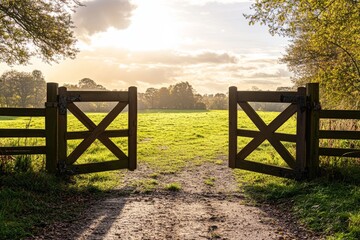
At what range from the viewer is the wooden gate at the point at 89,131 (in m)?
9.50

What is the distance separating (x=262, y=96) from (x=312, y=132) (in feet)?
5.39

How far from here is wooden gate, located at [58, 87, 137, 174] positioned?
31.2 ft

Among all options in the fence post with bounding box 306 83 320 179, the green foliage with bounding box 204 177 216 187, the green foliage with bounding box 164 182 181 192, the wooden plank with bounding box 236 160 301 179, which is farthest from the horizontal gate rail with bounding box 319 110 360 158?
the green foliage with bounding box 164 182 181 192

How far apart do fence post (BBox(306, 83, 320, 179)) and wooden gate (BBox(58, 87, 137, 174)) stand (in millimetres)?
4886

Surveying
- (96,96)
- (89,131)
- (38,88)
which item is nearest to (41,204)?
(89,131)

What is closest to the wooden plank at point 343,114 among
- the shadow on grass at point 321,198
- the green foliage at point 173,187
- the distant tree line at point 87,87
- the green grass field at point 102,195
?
the shadow on grass at point 321,198

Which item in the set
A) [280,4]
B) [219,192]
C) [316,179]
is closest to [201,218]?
[219,192]

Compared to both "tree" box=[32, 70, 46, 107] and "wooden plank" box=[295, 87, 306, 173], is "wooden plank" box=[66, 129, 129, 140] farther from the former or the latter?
"tree" box=[32, 70, 46, 107]

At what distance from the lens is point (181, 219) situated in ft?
22.0

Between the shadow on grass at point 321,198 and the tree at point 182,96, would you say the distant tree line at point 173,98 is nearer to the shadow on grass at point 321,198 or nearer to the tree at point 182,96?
the tree at point 182,96

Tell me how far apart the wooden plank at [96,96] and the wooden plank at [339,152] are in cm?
564

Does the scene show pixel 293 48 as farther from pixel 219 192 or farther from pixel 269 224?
pixel 269 224

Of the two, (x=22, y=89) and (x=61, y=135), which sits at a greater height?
(x=22, y=89)

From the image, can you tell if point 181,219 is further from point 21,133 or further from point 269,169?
point 21,133
